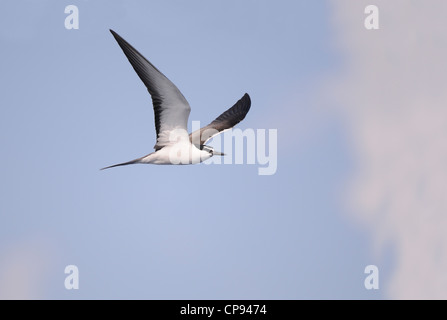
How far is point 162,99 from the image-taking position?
52.4 feet

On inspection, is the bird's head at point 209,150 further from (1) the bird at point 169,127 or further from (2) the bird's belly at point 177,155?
(2) the bird's belly at point 177,155

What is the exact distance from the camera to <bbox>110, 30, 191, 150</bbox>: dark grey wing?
14.4m

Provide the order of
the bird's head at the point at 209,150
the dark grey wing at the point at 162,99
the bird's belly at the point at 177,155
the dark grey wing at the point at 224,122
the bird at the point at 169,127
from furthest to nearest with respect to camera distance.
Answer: the dark grey wing at the point at 224,122 → the bird's head at the point at 209,150 → the bird's belly at the point at 177,155 → the bird at the point at 169,127 → the dark grey wing at the point at 162,99

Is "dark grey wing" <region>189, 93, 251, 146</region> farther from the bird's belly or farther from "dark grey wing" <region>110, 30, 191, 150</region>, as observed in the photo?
"dark grey wing" <region>110, 30, 191, 150</region>

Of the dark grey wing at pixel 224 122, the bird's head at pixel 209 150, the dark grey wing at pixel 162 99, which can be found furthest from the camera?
the dark grey wing at pixel 224 122

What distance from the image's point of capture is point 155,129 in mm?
16812

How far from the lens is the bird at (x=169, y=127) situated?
14.9 metres

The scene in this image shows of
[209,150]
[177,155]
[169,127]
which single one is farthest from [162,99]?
[209,150]

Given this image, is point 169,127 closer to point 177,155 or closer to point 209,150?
point 177,155

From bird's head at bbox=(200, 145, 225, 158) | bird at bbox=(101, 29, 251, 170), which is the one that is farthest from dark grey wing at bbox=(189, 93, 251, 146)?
bird's head at bbox=(200, 145, 225, 158)

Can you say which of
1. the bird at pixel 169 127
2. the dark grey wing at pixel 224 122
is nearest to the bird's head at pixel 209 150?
the bird at pixel 169 127

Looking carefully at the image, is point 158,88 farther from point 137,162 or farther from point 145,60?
point 137,162

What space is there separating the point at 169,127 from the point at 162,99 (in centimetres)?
116
